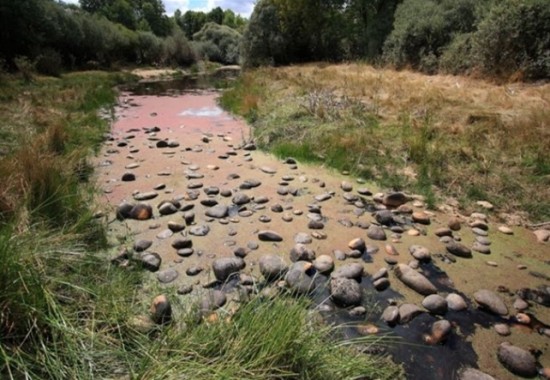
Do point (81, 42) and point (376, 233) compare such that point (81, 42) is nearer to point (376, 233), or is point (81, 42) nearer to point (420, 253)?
point (376, 233)

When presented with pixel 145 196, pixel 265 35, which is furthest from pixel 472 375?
pixel 265 35

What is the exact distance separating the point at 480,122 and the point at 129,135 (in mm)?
6617

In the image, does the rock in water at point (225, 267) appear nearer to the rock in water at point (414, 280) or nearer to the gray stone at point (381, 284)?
the gray stone at point (381, 284)

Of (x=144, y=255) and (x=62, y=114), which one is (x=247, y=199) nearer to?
(x=144, y=255)

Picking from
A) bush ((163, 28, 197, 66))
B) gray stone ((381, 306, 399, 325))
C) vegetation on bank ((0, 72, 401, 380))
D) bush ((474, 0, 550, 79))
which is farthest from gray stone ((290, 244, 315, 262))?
bush ((163, 28, 197, 66))

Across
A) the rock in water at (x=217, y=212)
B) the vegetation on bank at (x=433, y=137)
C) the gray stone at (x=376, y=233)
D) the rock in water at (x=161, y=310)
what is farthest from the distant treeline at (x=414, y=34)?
the rock in water at (x=161, y=310)

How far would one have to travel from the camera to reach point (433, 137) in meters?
5.49

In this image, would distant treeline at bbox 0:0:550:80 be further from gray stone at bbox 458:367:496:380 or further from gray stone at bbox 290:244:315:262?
gray stone at bbox 458:367:496:380

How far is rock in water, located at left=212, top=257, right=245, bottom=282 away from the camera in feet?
9.47

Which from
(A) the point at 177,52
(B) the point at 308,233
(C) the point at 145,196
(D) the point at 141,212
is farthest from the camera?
(A) the point at 177,52

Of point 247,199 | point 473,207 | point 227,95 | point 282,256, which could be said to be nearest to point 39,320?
point 282,256

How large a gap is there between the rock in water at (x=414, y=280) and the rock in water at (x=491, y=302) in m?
0.31

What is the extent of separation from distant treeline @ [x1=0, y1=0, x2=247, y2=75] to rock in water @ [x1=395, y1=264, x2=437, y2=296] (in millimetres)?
15822

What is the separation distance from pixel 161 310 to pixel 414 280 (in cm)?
193
